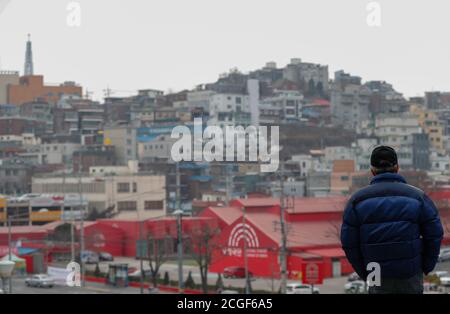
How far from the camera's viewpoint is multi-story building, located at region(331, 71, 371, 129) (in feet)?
116

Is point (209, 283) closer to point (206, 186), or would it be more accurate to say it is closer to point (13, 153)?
point (206, 186)

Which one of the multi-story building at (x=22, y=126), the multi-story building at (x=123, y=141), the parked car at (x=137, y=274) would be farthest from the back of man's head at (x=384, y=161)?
the multi-story building at (x=22, y=126)

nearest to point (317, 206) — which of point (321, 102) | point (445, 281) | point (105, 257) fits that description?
point (105, 257)

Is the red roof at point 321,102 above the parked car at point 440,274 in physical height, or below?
above

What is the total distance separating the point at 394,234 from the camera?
4.92ft

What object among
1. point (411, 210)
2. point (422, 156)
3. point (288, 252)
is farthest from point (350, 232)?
point (422, 156)

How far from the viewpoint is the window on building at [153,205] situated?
66.8 ft

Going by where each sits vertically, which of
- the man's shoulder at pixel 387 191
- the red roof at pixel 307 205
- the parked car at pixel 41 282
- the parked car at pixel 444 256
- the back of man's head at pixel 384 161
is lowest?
the parked car at pixel 41 282

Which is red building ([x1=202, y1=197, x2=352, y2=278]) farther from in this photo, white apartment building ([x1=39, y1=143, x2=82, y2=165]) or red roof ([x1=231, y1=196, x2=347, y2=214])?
white apartment building ([x1=39, y1=143, x2=82, y2=165])

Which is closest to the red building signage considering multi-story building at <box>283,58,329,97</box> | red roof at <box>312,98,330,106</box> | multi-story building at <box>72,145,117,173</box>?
multi-story building at <box>72,145,117,173</box>

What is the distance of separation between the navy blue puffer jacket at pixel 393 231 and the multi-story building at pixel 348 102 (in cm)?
3377

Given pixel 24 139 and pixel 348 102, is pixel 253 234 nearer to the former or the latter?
pixel 24 139

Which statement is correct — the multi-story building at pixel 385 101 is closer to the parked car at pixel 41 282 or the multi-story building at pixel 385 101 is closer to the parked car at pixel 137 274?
the parked car at pixel 137 274

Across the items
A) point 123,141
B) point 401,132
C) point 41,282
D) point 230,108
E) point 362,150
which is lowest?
point 41,282
